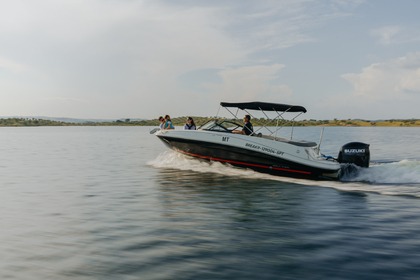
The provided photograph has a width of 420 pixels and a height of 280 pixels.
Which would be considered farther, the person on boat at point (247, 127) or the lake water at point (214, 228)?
the person on boat at point (247, 127)

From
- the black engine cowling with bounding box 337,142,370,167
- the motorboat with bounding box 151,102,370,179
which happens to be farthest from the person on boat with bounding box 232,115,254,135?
the black engine cowling with bounding box 337,142,370,167

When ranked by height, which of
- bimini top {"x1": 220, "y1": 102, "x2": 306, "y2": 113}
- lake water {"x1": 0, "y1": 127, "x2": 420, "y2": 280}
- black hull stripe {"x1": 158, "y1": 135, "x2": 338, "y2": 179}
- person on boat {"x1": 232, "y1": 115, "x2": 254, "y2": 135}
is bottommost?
lake water {"x1": 0, "y1": 127, "x2": 420, "y2": 280}

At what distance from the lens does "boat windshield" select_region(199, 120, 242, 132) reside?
1725 centimetres

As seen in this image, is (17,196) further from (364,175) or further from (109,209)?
(364,175)

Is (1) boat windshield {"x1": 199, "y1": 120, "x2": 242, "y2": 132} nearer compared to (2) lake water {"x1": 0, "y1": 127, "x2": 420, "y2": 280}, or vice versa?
(2) lake water {"x1": 0, "y1": 127, "x2": 420, "y2": 280}

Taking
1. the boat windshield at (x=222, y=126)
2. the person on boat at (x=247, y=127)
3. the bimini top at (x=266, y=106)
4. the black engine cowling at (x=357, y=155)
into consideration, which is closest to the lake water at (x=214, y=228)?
the black engine cowling at (x=357, y=155)

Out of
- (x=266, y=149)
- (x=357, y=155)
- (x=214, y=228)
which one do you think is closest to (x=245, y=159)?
(x=266, y=149)

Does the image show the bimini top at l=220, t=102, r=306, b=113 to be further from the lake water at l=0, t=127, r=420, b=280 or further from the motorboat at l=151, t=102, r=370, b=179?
the lake water at l=0, t=127, r=420, b=280

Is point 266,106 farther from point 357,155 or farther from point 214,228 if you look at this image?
point 214,228

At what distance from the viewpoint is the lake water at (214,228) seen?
19.5 ft

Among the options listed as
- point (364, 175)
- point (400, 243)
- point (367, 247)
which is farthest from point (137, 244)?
point (364, 175)

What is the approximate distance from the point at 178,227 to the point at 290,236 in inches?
91.4

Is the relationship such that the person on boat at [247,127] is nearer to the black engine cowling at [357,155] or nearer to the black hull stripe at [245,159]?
the black hull stripe at [245,159]

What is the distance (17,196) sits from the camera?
496 inches
